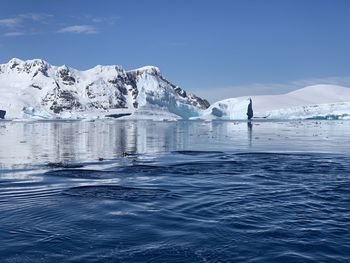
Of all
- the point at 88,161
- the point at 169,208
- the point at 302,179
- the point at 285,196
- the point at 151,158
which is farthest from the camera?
the point at 151,158

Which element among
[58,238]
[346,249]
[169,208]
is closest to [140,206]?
[169,208]

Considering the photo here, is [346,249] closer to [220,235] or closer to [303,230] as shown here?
[303,230]

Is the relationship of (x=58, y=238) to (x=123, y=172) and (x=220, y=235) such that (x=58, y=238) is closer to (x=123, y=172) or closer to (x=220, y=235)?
(x=220, y=235)

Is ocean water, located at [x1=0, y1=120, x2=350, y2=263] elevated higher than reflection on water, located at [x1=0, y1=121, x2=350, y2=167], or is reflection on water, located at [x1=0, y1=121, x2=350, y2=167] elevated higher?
reflection on water, located at [x1=0, y1=121, x2=350, y2=167]

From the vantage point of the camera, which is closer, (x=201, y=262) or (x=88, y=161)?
(x=201, y=262)

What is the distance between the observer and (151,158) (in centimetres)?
2653

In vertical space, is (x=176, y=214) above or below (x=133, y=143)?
below

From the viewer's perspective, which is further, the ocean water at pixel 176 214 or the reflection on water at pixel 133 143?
the reflection on water at pixel 133 143

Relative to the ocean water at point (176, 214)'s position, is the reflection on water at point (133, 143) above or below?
above

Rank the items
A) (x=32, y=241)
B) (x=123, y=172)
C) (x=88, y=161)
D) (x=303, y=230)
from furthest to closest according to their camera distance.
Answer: (x=88, y=161)
(x=123, y=172)
(x=303, y=230)
(x=32, y=241)

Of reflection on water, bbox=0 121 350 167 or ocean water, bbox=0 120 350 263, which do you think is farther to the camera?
reflection on water, bbox=0 121 350 167

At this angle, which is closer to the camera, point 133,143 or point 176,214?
point 176,214

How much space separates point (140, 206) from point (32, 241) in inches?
154

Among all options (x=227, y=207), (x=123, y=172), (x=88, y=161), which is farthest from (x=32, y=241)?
(x=88, y=161)
